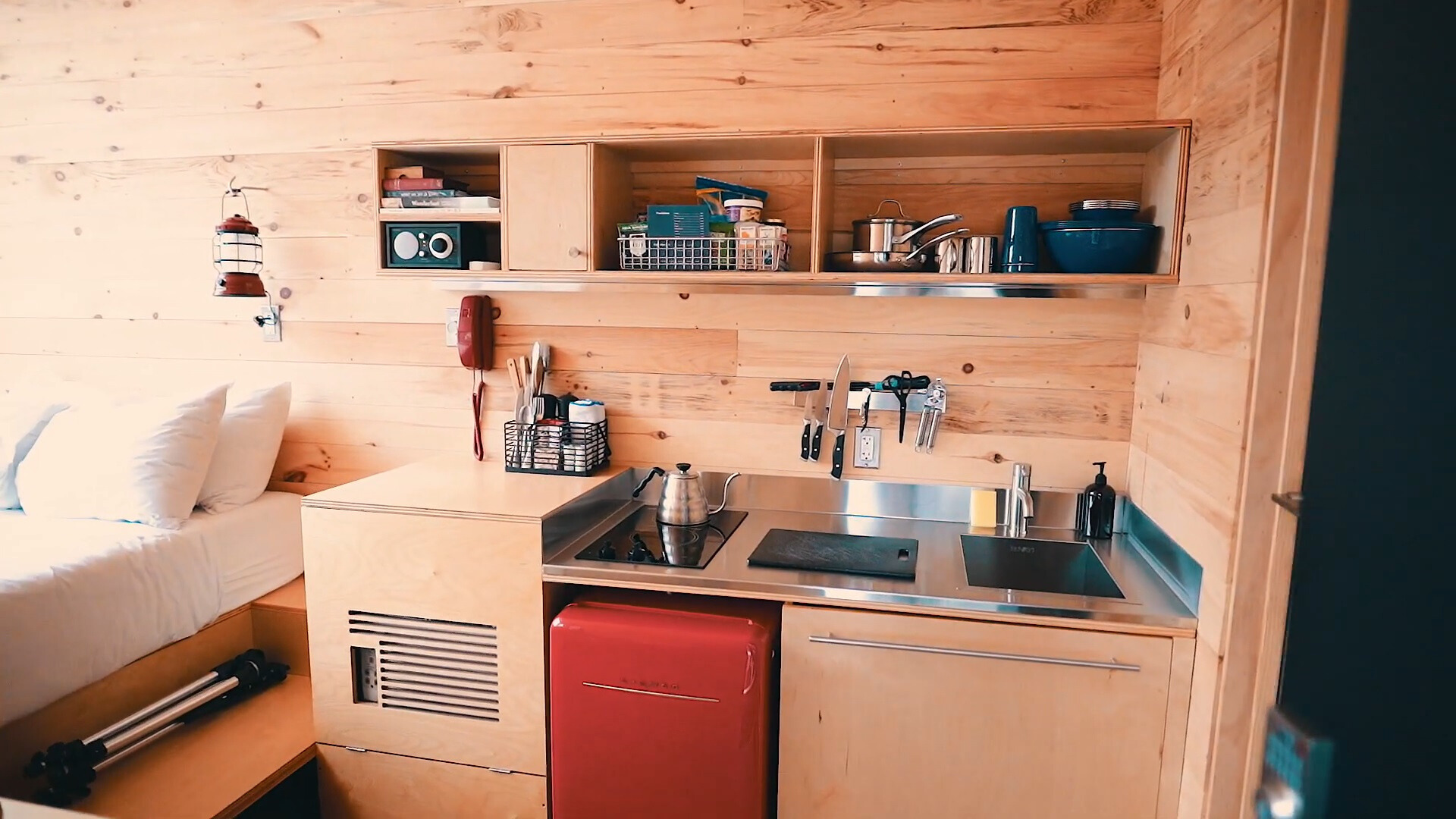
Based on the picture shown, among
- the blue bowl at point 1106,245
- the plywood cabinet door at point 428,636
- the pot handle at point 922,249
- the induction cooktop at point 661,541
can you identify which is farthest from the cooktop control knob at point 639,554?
the blue bowl at point 1106,245

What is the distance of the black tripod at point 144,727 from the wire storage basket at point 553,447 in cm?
91

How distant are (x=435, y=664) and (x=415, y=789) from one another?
1.09 ft

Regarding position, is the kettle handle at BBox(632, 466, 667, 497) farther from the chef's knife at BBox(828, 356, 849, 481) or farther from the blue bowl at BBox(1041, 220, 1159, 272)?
the blue bowl at BBox(1041, 220, 1159, 272)

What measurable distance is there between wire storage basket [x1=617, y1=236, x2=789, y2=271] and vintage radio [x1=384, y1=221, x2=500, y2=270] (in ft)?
1.44

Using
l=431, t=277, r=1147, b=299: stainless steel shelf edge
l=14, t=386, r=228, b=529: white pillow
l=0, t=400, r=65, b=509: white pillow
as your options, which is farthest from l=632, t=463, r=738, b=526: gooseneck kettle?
l=0, t=400, r=65, b=509: white pillow

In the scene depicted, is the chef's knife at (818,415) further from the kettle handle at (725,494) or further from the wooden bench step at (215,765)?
the wooden bench step at (215,765)

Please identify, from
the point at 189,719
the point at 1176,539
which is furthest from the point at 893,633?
the point at 189,719

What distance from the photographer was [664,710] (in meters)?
1.81

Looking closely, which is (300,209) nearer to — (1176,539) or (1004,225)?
(1004,225)

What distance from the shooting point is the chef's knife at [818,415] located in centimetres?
234

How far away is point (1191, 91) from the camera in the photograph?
1835 mm

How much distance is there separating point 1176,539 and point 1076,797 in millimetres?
572

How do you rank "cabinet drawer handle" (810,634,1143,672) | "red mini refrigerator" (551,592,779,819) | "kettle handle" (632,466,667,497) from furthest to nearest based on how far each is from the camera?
"kettle handle" (632,466,667,497) < "red mini refrigerator" (551,592,779,819) < "cabinet drawer handle" (810,634,1143,672)

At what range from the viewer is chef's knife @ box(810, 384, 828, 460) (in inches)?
92.1
